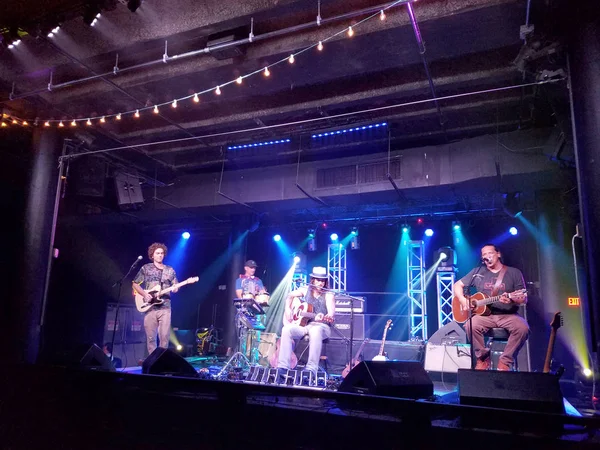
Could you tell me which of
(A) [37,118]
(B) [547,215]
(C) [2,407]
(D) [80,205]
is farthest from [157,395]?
(D) [80,205]

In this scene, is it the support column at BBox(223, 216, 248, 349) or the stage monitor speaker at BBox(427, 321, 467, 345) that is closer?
the stage monitor speaker at BBox(427, 321, 467, 345)

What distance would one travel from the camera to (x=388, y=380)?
11.8ft

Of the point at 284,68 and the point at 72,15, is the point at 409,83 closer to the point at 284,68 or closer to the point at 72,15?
the point at 284,68

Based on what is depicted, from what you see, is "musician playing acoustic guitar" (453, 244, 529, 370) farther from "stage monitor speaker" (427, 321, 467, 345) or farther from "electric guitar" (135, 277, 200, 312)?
"electric guitar" (135, 277, 200, 312)

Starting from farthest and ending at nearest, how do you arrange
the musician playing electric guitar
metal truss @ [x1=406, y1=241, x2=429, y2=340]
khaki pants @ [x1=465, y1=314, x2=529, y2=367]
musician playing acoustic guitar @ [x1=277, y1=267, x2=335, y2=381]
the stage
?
1. metal truss @ [x1=406, y1=241, x2=429, y2=340]
2. the musician playing electric guitar
3. musician playing acoustic guitar @ [x1=277, y1=267, x2=335, y2=381]
4. khaki pants @ [x1=465, y1=314, x2=529, y2=367]
5. the stage

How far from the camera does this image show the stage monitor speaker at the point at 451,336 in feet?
26.5

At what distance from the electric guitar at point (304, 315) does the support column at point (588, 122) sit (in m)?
3.78

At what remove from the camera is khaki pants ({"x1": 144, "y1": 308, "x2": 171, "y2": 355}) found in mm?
6789

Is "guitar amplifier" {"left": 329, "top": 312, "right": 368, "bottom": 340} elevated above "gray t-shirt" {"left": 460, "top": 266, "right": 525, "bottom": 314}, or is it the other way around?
"gray t-shirt" {"left": 460, "top": 266, "right": 525, "bottom": 314}

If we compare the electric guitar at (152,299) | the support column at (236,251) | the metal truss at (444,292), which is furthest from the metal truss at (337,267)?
the electric guitar at (152,299)

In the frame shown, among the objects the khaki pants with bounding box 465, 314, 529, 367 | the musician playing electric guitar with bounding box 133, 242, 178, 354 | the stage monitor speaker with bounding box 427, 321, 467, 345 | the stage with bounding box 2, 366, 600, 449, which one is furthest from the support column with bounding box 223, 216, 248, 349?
the stage with bounding box 2, 366, 600, 449

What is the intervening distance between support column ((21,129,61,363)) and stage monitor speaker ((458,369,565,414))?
262 inches

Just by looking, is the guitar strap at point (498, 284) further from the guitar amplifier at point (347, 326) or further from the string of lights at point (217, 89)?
the guitar amplifier at point (347, 326)

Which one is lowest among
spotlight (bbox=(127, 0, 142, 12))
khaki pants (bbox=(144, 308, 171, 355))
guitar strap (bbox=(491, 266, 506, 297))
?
khaki pants (bbox=(144, 308, 171, 355))
